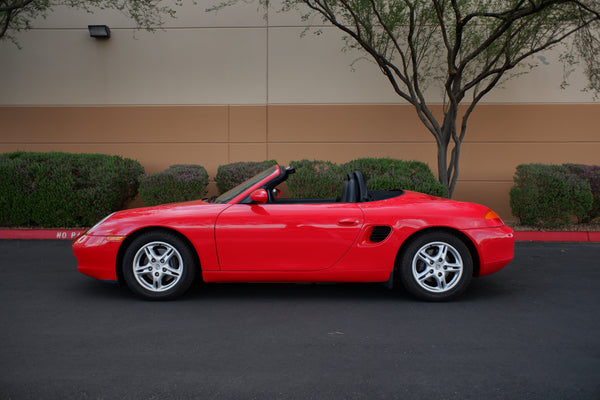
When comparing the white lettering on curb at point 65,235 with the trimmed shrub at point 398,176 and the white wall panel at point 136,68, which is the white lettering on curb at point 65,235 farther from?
the trimmed shrub at point 398,176

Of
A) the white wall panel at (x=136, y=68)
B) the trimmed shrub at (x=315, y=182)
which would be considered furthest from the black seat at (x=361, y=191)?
the white wall panel at (x=136, y=68)

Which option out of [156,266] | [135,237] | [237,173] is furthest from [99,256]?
[237,173]

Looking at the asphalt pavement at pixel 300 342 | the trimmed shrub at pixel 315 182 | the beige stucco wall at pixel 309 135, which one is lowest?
the asphalt pavement at pixel 300 342

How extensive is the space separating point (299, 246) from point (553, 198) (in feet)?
19.9

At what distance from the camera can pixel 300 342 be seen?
3568 mm

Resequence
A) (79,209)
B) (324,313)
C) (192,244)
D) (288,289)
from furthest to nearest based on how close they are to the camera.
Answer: (79,209) < (288,289) < (192,244) < (324,313)

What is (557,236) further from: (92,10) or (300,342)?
(92,10)

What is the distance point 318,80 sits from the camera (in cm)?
1118

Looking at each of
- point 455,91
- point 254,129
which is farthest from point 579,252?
point 254,129

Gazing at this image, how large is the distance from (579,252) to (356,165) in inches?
155

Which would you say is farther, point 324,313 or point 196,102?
point 196,102

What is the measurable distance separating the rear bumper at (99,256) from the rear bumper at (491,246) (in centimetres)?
330

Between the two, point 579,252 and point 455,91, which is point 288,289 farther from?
point 455,91

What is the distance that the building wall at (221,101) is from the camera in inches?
436
